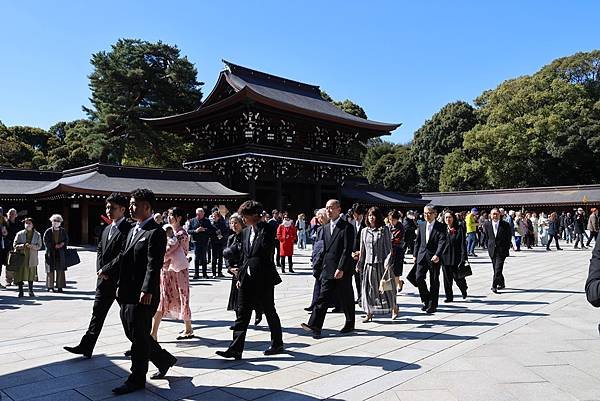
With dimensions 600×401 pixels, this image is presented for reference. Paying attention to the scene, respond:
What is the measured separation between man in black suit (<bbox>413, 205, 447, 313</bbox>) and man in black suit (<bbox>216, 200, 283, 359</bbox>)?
3025mm

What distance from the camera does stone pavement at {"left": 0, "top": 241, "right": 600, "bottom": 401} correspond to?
3836 mm

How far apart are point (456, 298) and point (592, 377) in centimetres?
429

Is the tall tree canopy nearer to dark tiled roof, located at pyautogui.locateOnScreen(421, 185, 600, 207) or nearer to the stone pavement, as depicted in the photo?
dark tiled roof, located at pyautogui.locateOnScreen(421, 185, 600, 207)

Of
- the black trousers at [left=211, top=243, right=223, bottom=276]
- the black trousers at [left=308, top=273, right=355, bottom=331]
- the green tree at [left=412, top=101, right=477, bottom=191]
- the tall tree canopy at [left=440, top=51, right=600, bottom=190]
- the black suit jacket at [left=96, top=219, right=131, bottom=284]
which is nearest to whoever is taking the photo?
the black suit jacket at [left=96, top=219, right=131, bottom=284]

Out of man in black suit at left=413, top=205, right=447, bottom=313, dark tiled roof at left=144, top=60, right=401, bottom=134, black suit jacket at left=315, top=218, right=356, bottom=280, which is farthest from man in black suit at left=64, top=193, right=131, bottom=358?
dark tiled roof at left=144, top=60, right=401, bottom=134

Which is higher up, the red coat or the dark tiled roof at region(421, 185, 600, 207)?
the dark tiled roof at region(421, 185, 600, 207)

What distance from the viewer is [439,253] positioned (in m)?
7.05

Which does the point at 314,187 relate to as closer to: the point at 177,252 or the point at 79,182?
the point at 79,182

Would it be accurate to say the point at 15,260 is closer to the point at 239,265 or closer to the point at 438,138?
the point at 239,265

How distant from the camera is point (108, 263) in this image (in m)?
4.60

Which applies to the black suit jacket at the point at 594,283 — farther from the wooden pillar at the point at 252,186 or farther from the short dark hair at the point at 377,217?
the wooden pillar at the point at 252,186

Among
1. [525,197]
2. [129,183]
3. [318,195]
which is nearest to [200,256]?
[129,183]

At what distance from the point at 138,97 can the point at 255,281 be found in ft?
107

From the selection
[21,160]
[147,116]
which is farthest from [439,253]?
[21,160]
